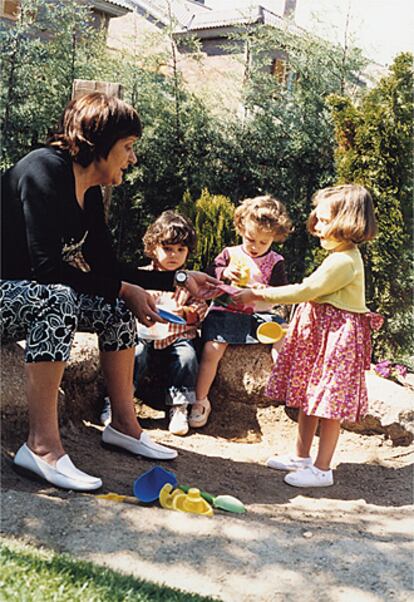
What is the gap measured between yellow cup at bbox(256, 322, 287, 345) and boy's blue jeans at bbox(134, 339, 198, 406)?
53cm

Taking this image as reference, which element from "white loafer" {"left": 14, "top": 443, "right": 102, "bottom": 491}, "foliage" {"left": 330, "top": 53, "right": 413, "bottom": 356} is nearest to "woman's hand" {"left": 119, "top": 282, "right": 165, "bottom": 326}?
"white loafer" {"left": 14, "top": 443, "right": 102, "bottom": 491}

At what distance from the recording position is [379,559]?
2510mm

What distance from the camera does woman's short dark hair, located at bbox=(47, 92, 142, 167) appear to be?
3.12m

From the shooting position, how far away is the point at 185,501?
A: 2.96 metres

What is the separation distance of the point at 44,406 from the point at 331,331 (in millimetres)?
1572

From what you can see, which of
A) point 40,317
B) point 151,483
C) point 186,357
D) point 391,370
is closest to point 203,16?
point 391,370

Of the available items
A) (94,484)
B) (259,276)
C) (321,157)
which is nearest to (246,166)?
(321,157)

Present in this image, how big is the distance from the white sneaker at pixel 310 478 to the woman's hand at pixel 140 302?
1.06m

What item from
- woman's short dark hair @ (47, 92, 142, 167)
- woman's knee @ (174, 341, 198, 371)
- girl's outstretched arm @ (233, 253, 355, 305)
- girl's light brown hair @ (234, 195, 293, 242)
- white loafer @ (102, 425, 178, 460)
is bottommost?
white loafer @ (102, 425, 178, 460)

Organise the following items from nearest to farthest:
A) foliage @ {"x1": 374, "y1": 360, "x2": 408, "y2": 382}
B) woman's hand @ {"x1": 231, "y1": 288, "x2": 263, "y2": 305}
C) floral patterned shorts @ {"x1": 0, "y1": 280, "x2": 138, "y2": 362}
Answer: floral patterned shorts @ {"x1": 0, "y1": 280, "x2": 138, "y2": 362}
woman's hand @ {"x1": 231, "y1": 288, "x2": 263, "y2": 305}
foliage @ {"x1": 374, "y1": 360, "x2": 408, "y2": 382}

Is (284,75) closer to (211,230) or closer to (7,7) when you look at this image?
(211,230)

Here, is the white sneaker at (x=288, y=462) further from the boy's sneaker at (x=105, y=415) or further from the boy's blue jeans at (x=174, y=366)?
the boy's sneaker at (x=105, y=415)

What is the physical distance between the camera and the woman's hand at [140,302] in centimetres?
344

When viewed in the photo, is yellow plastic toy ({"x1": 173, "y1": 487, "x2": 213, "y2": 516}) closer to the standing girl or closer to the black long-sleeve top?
the standing girl
